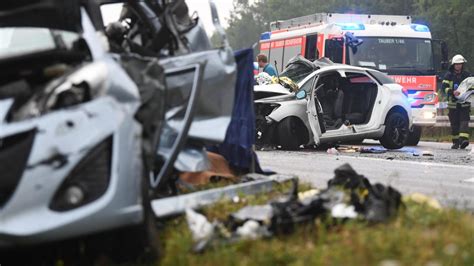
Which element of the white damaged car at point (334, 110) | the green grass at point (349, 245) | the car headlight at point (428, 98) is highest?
the green grass at point (349, 245)

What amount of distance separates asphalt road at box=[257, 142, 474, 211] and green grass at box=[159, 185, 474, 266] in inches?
73.2

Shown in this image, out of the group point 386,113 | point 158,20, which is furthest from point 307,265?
point 386,113

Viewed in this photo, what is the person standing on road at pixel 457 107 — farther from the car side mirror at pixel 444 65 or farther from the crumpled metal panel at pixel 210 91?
the crumpled metal panel at pixel 210 91

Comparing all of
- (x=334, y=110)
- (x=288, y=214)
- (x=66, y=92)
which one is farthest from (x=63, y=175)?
(x=334, y=110)

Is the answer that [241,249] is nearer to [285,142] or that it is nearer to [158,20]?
[158,20]

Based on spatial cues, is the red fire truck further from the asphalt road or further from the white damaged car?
the asphalt road

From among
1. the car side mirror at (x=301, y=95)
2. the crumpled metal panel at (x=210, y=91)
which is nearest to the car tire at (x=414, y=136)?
the car side mirror at (x=301, y=95)

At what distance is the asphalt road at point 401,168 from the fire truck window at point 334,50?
4176 millimetres

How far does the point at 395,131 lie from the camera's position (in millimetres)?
12758

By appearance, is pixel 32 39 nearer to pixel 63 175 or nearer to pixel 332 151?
pixel 63 175

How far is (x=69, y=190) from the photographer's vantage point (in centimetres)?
321

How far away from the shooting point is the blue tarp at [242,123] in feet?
18.5

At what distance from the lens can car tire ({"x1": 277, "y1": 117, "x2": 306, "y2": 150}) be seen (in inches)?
456

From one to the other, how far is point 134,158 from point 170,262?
558mm
